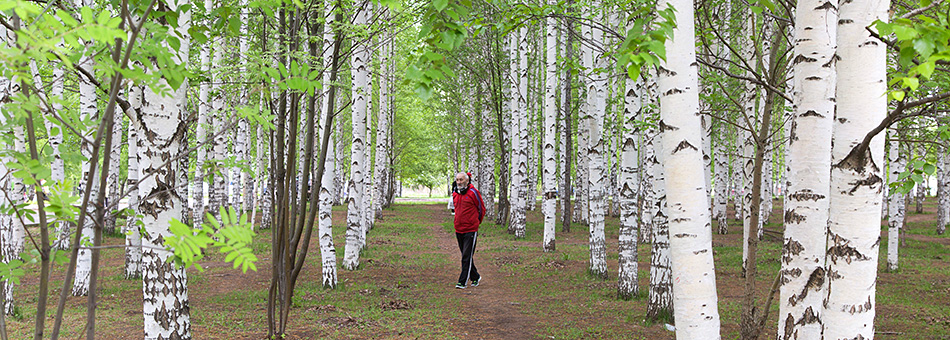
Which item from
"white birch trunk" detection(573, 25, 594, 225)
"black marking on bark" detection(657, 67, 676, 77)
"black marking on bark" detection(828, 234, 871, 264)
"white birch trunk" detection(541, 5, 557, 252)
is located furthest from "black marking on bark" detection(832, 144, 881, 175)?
"white birch trunk" detection(573, 25, 594, 225)

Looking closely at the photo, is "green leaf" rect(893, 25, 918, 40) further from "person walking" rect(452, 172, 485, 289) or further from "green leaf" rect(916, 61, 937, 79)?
"person walking" rect(452, 172, 485, 289)

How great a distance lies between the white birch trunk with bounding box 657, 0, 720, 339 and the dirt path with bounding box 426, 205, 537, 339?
153 inches

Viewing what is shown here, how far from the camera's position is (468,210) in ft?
30.2

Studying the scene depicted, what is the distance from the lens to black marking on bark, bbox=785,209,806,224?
337 centimetres

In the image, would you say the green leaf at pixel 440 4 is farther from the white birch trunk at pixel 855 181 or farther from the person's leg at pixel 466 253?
the person's leg at pixel 466 253

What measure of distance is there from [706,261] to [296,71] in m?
2.25

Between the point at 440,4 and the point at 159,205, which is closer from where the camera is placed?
the point at 440,4

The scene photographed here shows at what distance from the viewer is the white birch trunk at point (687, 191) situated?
2.88 meters

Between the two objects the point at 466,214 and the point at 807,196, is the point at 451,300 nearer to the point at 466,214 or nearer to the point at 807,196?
the point at 466,214

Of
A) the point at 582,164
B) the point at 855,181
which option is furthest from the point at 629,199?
the point at 582,164

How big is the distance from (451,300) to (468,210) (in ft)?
4.99

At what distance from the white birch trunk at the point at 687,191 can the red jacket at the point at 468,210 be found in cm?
630

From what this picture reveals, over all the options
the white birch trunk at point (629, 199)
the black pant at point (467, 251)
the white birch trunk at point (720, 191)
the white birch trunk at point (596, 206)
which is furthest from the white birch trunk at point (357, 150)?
the white birch trunk at point (720, 191)

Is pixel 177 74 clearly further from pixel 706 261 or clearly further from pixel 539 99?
pixel 539 99
